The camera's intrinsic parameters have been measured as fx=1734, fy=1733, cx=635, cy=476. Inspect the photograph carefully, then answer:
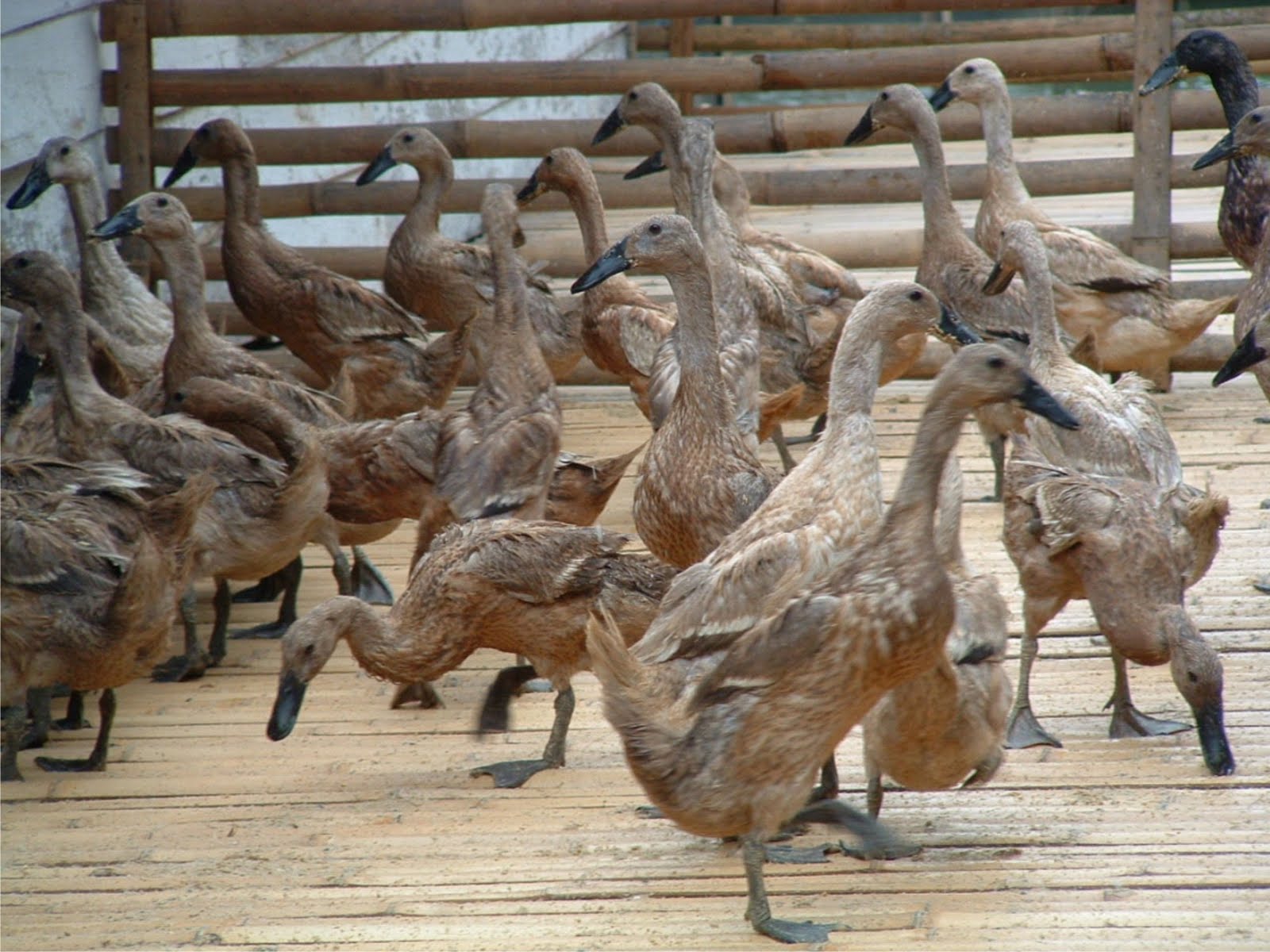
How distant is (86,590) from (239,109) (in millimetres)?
5620

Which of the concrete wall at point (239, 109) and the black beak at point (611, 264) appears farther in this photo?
the concrete wall at point (239, 109)

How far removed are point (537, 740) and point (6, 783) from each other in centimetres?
169

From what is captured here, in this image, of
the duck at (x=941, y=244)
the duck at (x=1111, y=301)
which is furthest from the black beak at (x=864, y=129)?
the duck at (x=1111, y=301)

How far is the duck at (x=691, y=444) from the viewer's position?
219 inches

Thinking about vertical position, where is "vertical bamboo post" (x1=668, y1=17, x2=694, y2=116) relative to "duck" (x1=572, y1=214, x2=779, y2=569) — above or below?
above

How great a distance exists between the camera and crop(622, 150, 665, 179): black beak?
28.4 ft

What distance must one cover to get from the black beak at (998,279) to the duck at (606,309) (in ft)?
4.63

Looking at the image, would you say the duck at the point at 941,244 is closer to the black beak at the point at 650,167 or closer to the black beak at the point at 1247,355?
the black beak at the point at 650,167

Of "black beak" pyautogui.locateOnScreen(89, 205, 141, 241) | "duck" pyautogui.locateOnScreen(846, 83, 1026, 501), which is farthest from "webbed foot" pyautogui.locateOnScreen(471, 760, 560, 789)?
"black beak" pyautogui.locateOnScreen(89, 205, 141, 241)

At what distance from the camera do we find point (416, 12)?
9.34m

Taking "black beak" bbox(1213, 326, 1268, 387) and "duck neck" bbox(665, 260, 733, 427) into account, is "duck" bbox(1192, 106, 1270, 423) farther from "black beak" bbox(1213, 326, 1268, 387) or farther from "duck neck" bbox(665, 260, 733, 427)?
"duck neck" bbox(665, 260, 733, 427)

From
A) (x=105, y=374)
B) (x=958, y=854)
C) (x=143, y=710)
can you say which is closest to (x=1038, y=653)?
(x=958, y=854)

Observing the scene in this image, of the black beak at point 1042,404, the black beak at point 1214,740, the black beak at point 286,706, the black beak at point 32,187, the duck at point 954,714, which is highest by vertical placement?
the black beak at point 32,187

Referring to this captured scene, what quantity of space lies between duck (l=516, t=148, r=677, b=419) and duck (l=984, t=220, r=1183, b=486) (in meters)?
1.70
